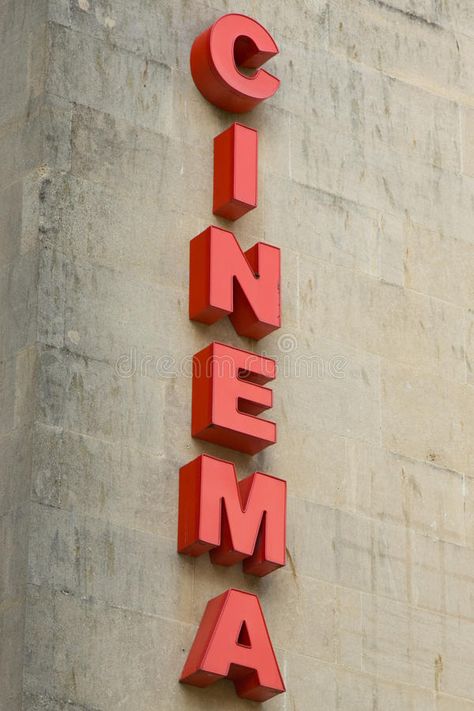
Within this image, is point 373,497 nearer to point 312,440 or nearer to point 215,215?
point 312,440

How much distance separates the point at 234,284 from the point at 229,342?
66 centimetres

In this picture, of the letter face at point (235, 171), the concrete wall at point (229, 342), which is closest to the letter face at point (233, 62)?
the concrete wall at point (229, 342)

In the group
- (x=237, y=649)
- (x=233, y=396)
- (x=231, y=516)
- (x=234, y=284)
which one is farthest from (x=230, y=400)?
(x=237, y=649)

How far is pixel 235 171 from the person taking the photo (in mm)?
21016

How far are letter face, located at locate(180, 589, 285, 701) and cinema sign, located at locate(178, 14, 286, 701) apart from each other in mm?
10

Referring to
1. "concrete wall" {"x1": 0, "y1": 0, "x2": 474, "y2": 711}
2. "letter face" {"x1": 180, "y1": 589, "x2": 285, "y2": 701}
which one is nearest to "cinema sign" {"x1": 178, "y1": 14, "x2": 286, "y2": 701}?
"letter face" {"x1": 180, "y1": 589, "x2": 285, "y2": 701}

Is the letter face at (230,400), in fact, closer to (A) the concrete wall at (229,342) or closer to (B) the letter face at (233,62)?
(A) the concrete wall at (229,342)

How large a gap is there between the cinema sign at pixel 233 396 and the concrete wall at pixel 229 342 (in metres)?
0.20

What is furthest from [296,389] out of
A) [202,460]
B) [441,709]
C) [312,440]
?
[441,709]

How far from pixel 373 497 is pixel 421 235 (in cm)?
379

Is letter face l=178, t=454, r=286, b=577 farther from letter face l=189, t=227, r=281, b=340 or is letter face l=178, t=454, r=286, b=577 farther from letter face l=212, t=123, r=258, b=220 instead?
letter face l=212, t=123, r=258, b=220

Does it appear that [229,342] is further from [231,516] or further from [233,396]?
[231,516]

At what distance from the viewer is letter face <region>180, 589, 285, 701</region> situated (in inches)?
727

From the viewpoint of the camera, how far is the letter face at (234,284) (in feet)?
66.3
